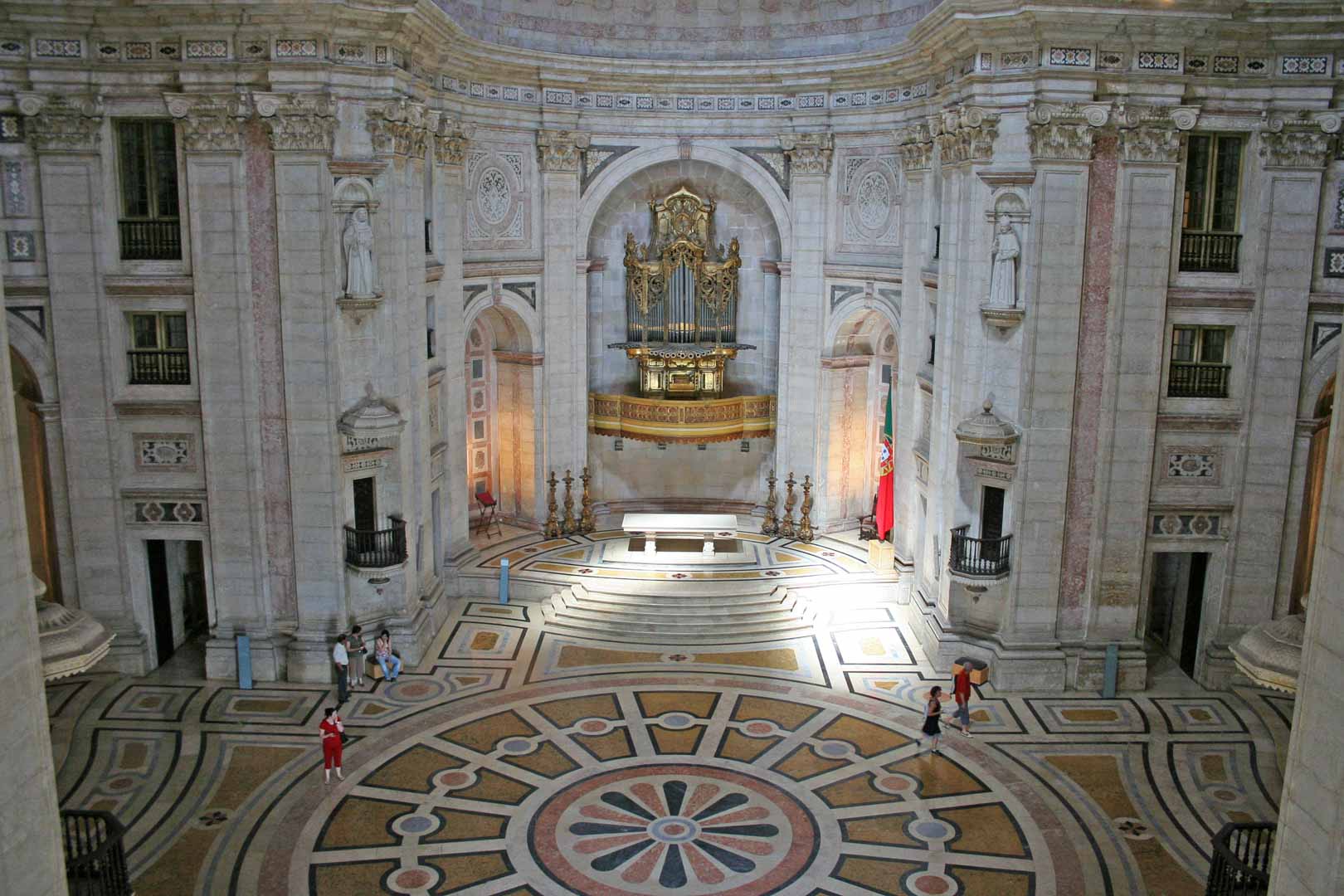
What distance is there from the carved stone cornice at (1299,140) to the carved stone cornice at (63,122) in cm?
2171

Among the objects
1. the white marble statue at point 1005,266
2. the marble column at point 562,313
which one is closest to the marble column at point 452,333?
the marble column at point 562,313

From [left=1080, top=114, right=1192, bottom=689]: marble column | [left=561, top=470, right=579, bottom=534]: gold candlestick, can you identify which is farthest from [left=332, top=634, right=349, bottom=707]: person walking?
[left=1080, top=114, right=1192, bottom=689]: marble column

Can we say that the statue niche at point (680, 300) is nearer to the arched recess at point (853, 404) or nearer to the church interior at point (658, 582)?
the arched recess at point (853, 404)

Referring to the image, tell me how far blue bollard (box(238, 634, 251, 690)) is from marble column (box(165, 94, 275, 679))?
0.83 feet

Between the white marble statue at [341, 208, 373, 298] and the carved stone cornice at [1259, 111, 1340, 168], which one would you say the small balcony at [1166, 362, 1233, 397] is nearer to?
the carved stone cornice at [1259, 111, 1340, 168]

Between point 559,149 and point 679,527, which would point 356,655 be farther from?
point 559,149

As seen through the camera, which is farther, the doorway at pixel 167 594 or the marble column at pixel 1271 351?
the doorway at pixel 167 594

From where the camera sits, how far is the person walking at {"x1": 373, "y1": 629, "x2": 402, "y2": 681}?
23531 mm

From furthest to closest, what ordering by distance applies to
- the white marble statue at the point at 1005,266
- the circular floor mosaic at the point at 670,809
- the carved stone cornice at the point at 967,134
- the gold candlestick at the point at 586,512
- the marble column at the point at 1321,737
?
the gold candlestick at the point at 586,512, the white marble statue at the point at 1005,266, the carved stone cornice at the point at 967,134, the circular floor mosaic at the point at 670,809, the marble column at the point at 1321,737

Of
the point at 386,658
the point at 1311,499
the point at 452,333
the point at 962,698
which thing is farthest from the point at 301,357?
the point at 1311,499

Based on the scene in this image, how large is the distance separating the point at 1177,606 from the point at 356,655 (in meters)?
17.3

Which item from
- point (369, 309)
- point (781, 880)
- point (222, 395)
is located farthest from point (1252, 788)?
point (222, 395)

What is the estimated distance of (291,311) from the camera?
22.7 meters

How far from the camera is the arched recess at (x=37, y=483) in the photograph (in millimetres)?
24297
